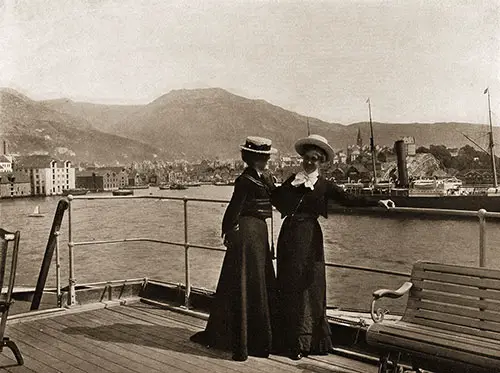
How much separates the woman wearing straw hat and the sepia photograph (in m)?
0.01

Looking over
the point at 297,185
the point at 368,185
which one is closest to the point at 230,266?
the point at 297,185

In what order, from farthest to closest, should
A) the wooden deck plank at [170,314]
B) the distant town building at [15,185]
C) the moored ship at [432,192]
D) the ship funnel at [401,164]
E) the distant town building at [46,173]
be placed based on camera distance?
1. the ship funnel at [401,164]
2. the distant town building at [15,185]
3. the distant town building at [46,173]
4. the moored ship at [432,192]
5. the wooden deck plank at [170,314]

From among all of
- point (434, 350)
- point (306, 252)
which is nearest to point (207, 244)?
point (306, 252)

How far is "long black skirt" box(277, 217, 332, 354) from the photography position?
3475 millimetres

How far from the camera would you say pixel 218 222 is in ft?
150

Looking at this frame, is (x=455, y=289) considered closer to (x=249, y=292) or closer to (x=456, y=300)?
(x=456, y=300)

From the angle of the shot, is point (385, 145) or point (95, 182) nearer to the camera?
point (95, 182)

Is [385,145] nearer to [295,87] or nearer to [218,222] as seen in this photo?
[218,222]

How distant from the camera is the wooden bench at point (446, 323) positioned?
2.60 meters

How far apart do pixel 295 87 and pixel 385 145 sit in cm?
4011

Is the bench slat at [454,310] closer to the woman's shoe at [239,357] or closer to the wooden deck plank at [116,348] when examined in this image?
the woman's shoe at [239,357]

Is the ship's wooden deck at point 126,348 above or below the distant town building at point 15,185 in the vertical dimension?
below

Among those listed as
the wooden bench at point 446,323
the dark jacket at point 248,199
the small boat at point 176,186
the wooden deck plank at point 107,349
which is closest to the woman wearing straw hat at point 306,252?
the dark jacket at point 248,199

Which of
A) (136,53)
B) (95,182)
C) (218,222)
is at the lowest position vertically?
(218,222)
